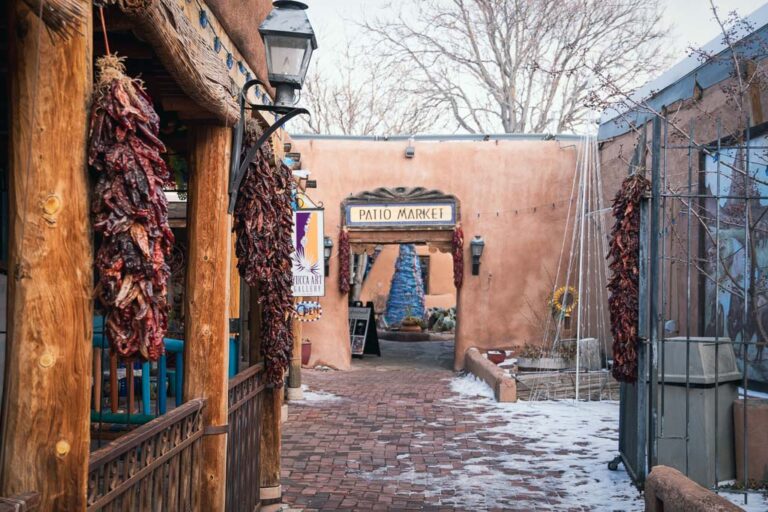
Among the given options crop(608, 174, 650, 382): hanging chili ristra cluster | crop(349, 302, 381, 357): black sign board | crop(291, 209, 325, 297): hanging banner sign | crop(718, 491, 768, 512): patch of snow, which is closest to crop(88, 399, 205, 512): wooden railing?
crop(608, 174, 650, 382): hanging chili ristra cluster

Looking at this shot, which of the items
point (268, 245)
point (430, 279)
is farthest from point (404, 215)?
point (430, 279)

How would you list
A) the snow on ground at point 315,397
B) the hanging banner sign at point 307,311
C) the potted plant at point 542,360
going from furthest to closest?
the potted plant at point 542,360 → the snow on ground at point 315,397 → the hanging banner sign at point 307,311

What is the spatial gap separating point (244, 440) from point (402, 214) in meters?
10.3

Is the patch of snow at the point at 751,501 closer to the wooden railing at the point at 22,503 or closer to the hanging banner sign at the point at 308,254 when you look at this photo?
the wooden railing at the point at 22,503

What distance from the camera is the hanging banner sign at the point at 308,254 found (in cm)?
1076

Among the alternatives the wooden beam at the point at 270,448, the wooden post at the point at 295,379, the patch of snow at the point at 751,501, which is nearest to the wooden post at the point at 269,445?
the wooden beam at the point at 270,448

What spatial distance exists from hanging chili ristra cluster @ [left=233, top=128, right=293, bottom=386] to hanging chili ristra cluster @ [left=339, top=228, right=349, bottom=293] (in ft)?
29.6

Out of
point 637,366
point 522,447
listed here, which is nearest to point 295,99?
point 637,366

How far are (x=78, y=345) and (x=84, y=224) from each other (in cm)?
37

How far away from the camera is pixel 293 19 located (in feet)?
15.4

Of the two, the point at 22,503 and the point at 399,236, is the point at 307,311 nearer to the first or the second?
the point at 399,236

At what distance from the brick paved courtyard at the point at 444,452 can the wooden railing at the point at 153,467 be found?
2295 mm

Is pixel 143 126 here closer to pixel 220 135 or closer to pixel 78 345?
pixel 78 345

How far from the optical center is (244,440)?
5.34m
